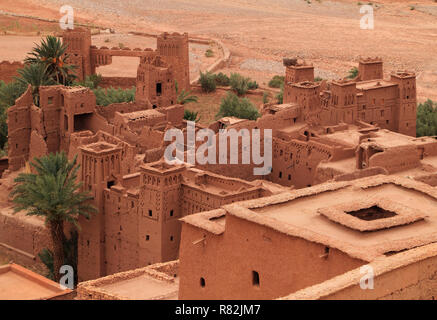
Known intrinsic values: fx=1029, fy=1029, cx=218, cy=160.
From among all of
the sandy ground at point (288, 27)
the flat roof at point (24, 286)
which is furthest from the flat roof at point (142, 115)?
the sandy ground at point (288, 27)

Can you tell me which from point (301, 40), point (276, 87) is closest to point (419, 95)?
point (276, 87)

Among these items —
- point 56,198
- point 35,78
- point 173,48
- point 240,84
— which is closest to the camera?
point 56,198

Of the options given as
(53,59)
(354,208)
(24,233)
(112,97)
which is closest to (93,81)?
(112,97)

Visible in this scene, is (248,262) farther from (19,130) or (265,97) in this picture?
(265,97)

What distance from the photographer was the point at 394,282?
16.1 m

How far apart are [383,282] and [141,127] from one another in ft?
89.9

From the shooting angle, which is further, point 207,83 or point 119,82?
point 207,83

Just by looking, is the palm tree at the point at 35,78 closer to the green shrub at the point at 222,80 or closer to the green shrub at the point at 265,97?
the green shrub at the point at 265,97

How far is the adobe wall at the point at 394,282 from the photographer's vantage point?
49.4ft

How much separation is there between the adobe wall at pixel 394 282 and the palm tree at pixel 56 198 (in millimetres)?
19339

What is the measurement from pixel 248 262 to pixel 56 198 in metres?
16.8

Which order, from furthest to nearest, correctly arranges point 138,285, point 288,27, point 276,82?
point 288,27
point 276,82
point 138,285
